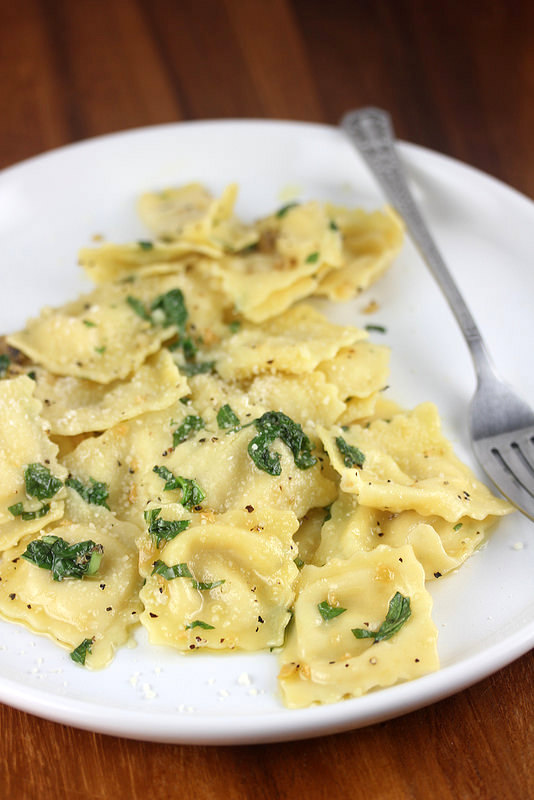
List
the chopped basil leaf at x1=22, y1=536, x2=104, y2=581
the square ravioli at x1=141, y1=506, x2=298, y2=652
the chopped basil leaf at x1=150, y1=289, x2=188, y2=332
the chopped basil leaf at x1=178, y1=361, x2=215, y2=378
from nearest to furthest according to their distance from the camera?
1. the square ravioli at x1=141, y1=506, x2=298, y2=652
2. the chopped basil leaf at x1=22, y1=536, x2=104, y2=581
3. the chopped basil leaf at x1=178, y1=361, x2=215, y2=378
4. the chopped basil leaf at x1=150, y1=289, x2=188, y2=332

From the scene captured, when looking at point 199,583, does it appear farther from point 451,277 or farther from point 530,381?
point 451,277

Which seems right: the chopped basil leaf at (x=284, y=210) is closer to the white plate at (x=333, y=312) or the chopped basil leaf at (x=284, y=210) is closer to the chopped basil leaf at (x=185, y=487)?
the white plate at (x=333, y=312)

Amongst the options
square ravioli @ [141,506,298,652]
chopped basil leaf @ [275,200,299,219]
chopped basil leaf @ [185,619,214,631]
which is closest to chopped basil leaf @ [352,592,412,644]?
square ravioli @ [141,506,298,652]

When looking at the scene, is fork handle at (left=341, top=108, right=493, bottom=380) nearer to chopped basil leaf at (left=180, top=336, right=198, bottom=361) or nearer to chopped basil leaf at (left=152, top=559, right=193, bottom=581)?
chopped basil leaf at (left=180, top=336, right=198, bottom=361)

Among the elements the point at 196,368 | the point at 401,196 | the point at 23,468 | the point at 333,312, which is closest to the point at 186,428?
the point at 196,368

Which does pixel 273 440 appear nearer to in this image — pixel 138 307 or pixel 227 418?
pixel 227 418
